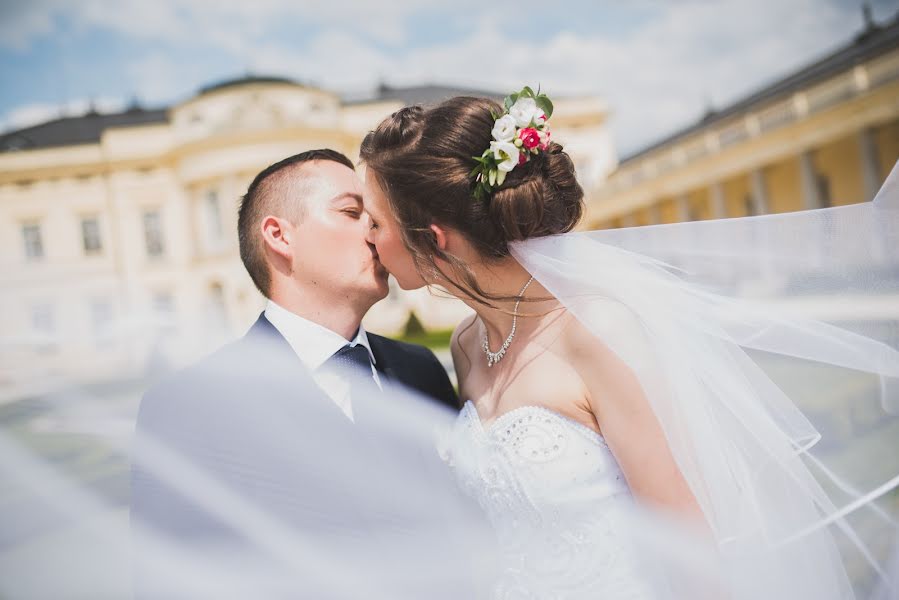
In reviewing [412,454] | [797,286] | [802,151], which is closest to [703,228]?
[797,286]

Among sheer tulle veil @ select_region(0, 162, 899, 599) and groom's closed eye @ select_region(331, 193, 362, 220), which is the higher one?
groom's closed eye @ select_region(331, 193, 362, 220)

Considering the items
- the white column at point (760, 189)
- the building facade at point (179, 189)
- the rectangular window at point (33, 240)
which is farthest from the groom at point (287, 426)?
the rectangular window at point (33, 240)

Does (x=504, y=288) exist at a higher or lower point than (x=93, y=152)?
lower

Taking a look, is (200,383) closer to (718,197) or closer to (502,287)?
(502,287)

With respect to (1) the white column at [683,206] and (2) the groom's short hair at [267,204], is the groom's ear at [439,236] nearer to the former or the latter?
(2) the groom's short hair at [267,204]

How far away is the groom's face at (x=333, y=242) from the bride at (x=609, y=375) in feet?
0.76

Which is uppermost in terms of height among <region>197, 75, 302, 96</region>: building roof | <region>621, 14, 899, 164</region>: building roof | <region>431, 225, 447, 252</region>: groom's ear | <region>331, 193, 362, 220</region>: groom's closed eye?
<region>197, 75, 302, 96</region>: building roof

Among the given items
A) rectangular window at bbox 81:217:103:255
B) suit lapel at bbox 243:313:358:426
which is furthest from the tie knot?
rectangular window at bbox 81:217:103:255

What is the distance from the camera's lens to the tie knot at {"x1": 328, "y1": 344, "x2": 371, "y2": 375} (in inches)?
113

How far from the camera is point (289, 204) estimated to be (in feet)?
10.0

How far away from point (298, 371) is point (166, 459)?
595 mm

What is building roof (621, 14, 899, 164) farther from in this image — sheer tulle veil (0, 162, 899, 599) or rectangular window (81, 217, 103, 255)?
rectangular window (81, 217, 103, 255)

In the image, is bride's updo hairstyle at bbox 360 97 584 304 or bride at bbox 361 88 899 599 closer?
bride at bbox 361 88 899 599

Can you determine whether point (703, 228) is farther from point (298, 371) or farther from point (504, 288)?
point (298, 371)
